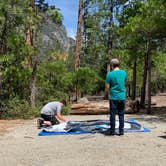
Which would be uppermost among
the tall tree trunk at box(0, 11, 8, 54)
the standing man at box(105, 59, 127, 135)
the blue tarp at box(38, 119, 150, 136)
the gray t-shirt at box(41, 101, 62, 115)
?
the tall tree trunk at box(0, 11, 8, 54)

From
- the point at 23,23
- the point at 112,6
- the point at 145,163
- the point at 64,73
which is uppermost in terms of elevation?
the point at 112,6

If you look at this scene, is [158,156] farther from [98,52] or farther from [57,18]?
[98,52]

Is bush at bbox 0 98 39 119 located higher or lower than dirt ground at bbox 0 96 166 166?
higher

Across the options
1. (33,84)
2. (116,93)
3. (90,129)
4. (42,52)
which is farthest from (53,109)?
(42,52)

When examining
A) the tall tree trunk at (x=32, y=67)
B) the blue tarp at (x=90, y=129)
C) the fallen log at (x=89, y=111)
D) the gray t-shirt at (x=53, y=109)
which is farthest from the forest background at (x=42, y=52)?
the blue tarp at (x=90, y=129)

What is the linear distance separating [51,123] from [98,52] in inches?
930

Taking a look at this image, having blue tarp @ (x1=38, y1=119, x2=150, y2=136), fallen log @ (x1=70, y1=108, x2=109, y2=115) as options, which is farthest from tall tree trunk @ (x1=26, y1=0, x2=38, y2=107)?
blue tarp @ (x1=38, y1=119, x2=150, y2=136)

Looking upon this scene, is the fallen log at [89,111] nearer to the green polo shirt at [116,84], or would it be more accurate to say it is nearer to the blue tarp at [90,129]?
the blue tarp at [90,129]

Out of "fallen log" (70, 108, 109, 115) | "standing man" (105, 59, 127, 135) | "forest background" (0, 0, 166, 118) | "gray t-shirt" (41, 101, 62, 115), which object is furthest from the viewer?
"fallen log" (70, 108, 109, 115)

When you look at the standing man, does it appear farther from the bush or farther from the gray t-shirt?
the bush

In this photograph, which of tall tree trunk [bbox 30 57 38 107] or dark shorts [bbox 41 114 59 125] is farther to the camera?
tall tree trunk [bbox 30 57 38 107]

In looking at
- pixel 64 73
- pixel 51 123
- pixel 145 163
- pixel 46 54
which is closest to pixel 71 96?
pixel 64 73

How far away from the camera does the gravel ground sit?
25.4ft

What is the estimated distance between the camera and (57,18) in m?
22.8
